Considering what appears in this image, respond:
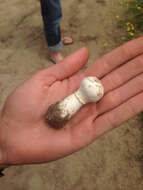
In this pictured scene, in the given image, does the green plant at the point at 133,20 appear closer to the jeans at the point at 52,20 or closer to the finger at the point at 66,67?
the jeans at the point at 52,20

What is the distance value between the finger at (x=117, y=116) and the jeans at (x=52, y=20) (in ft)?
5.54

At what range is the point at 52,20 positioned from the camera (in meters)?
2.86

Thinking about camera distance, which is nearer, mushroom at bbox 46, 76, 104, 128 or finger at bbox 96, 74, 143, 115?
mushroom at bbox 46, 76, 104, 128

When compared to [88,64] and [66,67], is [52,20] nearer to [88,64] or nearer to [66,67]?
[88,64]

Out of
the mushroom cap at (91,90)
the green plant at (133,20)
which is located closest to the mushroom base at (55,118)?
the mushroom cap at (91,90)

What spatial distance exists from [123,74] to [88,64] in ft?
4.65

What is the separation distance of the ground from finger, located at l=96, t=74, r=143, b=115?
3.15ft

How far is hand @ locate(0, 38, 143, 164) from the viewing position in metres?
1.68

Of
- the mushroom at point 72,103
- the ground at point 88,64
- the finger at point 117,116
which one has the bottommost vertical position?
the ground at point 88,64

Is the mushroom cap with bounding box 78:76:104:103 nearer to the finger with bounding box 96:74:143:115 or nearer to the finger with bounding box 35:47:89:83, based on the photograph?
the finger with bounding box 96:74:143:115

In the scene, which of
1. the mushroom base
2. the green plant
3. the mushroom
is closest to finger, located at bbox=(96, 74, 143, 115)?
the mushroom

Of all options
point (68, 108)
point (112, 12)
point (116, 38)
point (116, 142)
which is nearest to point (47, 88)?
point (68, 108)

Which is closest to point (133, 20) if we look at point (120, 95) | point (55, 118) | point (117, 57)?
point (117, 57)

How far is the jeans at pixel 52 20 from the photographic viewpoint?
2680 mm
